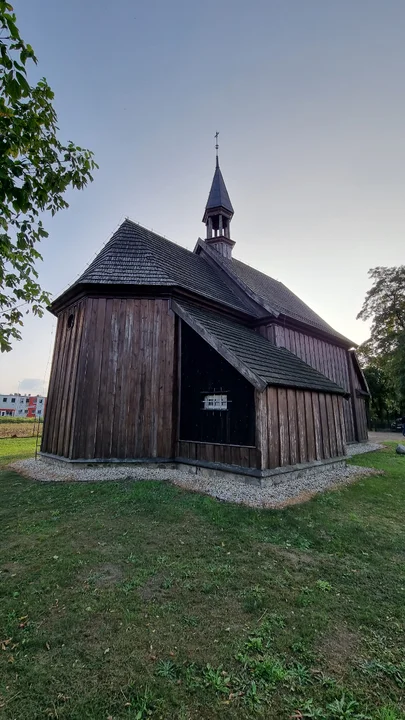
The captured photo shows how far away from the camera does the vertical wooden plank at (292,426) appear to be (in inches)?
301

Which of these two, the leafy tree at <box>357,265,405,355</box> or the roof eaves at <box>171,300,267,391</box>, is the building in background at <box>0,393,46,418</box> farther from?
the roof eaves at <box>171,300,267,391</box>

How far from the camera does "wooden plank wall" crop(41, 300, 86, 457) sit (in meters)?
8.95

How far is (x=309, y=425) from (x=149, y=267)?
6.42 metres

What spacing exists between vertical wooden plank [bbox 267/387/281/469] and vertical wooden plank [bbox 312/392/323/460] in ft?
6.19

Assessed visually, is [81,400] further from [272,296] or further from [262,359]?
[272,296]

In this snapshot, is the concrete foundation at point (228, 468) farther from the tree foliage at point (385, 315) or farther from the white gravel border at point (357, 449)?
the tree foliage at point (385, 315)

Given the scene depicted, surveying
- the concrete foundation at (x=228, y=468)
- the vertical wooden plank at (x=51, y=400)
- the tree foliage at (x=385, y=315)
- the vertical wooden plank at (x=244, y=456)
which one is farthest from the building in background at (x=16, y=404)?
the vertical wooden plank at (x=244, y=456)

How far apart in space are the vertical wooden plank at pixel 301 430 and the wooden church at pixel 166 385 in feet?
0.08

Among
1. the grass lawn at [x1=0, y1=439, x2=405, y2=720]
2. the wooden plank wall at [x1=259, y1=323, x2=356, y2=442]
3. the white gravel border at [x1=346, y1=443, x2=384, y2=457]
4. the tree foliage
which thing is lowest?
the grass lawn at [x1=0, y1=439, x2=405, y2=720]

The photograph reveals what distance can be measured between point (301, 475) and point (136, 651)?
6.21 m

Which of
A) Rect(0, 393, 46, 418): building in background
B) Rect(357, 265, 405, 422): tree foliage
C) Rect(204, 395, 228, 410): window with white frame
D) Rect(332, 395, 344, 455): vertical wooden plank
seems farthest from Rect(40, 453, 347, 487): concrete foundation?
Rect(0, 393, 46, 418): building in background

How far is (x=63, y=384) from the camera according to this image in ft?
31.6

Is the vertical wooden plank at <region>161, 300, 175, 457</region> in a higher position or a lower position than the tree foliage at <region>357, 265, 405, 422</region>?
lower

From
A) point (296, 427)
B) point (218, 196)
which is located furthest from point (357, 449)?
point (218, 196)
